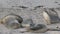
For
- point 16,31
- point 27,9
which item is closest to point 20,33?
point 16,31

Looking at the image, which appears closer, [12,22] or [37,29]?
[37,29]

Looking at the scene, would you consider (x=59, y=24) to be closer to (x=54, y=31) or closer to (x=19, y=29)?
(x=54, y=31)

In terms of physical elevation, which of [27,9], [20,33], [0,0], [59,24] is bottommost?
[20,33]

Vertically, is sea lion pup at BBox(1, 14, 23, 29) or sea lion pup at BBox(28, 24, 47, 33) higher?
sea lion pup at BBox(1, 14, 23, 29)

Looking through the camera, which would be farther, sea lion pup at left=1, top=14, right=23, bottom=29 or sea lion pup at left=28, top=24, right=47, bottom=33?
sea lion pup at left=1, top=14, right=23, bottom=29

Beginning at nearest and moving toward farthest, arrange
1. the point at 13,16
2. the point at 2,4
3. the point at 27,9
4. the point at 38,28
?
the point at 38,28 → the point at 13,16 → the point at 27,9 → the point at 2,4

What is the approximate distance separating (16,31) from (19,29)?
72mm

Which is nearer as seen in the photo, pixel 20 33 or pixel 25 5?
pixel 20 33

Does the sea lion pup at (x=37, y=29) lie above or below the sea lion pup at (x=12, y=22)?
below

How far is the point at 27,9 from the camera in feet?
10.4

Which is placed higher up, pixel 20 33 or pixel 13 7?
pixel 13 7

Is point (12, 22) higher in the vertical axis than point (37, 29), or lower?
higher

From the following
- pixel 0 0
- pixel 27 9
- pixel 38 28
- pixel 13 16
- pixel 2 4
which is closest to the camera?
pixel 38 28

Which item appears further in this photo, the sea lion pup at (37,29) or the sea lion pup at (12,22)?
the sea lion pup at (12,22)
